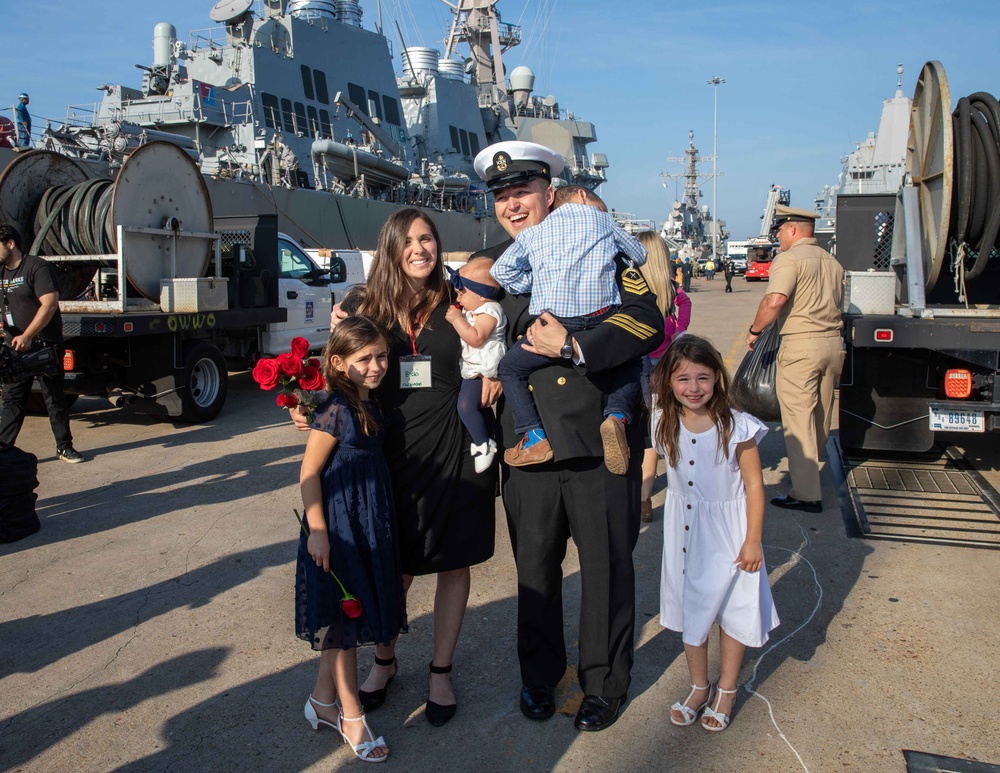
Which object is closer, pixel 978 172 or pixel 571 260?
pixel 571 260

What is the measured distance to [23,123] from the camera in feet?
53.6

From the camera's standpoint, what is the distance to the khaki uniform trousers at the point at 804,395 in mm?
5547

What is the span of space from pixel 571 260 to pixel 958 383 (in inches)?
156

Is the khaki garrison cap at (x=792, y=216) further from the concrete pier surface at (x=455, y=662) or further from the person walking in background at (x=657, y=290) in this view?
the concrete pier surface at (x=455, y=662)

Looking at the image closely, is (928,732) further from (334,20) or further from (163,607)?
(334,20)

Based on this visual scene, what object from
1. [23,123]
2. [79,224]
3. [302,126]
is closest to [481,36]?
[302,126]

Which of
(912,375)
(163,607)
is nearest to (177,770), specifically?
(163,607)

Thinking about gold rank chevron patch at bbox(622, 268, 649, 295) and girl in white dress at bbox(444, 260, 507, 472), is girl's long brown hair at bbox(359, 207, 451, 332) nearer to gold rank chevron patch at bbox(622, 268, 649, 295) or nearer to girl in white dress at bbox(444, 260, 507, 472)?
girl in white dress at bbox(444, 260, 507, 472)

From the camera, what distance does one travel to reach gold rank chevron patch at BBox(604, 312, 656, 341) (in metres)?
2.80

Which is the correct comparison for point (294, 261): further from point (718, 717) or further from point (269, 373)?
point (718, 717)

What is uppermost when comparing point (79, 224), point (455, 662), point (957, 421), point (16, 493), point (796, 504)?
point (79, 224)

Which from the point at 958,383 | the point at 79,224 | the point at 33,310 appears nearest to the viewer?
the point at 958,383

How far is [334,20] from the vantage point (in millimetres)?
28672

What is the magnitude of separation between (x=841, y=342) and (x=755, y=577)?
322 cm
